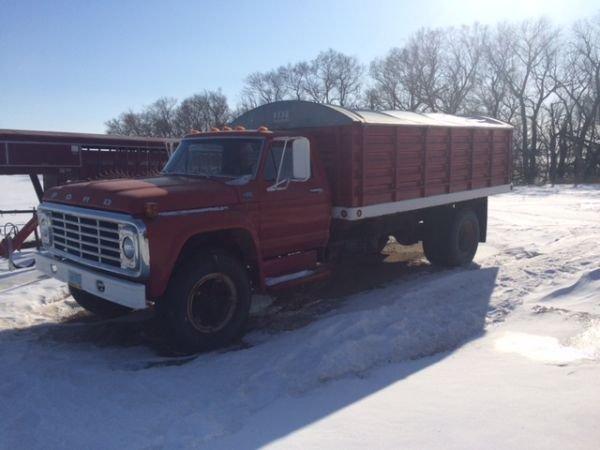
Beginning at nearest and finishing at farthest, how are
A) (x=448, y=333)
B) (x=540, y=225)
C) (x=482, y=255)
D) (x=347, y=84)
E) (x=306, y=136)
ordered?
(x=448, y=333), (x=306, y=136), (x=482, y=255), (x=540, y=225), (x=347, y=84)

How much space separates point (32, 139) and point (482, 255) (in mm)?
8442

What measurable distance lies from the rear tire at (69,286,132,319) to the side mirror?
8.95ft

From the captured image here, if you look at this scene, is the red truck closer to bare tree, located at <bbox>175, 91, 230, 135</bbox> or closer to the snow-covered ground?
the snow-covered ground

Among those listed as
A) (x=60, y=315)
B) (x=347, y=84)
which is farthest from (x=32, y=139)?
(x=347, y=84)

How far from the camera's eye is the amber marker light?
4.78 metres

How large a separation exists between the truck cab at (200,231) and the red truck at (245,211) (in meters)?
0.01

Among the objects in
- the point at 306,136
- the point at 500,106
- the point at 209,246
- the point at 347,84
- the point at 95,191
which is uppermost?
the point at 347,84

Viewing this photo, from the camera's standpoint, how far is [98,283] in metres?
5.06

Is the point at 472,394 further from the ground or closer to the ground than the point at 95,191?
closer to the ground

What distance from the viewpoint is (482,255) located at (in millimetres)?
9539

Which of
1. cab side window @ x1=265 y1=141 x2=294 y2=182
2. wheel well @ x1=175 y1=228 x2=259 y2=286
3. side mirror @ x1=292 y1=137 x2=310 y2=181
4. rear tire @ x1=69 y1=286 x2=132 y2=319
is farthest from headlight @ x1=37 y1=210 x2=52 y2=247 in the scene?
side mirror @ x1=292 y1=137 x2=310 y2=181

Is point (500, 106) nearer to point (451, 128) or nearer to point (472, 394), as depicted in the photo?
point (451, 128)

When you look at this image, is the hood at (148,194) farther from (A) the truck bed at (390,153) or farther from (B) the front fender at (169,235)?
(A) the truck bed at (390,153)

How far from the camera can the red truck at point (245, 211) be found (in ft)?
16.3
